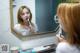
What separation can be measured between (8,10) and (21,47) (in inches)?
12.5

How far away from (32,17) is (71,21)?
555 mm

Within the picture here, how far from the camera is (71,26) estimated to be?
1.18 m

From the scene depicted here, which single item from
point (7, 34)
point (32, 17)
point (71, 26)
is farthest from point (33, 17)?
point (71, 26)

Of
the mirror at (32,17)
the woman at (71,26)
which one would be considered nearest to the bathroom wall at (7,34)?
the mirror at (32,17)

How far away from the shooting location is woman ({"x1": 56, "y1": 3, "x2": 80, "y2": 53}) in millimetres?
1180

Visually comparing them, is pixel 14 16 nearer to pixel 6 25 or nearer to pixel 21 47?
pixel 6 25

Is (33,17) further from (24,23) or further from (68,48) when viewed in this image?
(68,48)

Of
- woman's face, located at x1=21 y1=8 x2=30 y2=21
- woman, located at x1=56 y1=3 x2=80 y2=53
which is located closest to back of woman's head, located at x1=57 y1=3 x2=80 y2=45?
woman, located at x1=56 y1=3 x2=80 y2=53

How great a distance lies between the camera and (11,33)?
1636mm

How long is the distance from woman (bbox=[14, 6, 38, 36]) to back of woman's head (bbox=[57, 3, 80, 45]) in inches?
18.8

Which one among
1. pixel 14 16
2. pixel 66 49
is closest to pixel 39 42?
pixel 14 16

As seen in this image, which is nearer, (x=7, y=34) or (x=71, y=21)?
(x=71, y=21)

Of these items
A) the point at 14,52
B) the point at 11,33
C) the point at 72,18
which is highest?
the point at 72,18

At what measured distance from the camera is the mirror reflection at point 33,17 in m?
1.61
